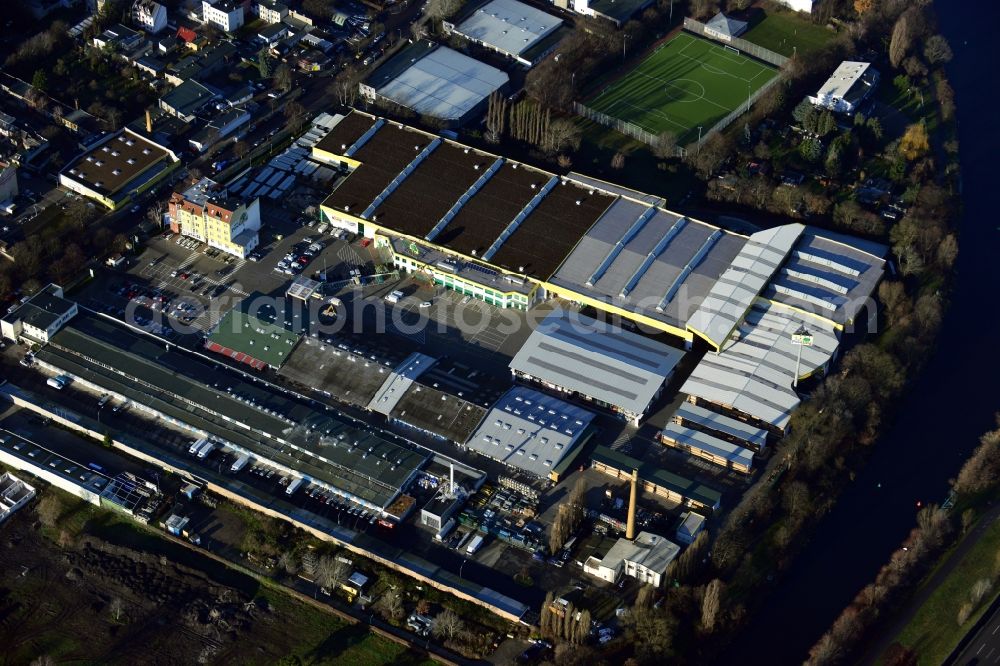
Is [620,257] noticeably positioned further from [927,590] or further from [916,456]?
[927,590]

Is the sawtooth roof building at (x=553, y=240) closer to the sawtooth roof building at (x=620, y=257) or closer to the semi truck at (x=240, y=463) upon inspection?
the sawtooth roof building at (x=620, y=257)

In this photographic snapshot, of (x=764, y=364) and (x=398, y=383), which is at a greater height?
(x=764, y=364)

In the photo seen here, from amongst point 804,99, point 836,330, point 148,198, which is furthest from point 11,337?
point 804,99

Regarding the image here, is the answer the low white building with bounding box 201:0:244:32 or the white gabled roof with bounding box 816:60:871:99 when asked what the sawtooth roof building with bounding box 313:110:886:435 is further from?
the low white building with bounding box 201:0:244:32

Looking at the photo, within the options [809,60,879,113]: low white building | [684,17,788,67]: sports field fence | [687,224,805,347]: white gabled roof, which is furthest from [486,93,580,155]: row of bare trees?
[809,60,879,113]: low white building

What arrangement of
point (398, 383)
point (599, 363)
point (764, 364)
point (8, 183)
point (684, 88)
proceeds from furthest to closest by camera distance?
point (684, 88)
point (8, 183)
point (764, 364)
point (599, 363)
point (398, 383)

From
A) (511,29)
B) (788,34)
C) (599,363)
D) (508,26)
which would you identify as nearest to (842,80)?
(788,34)
